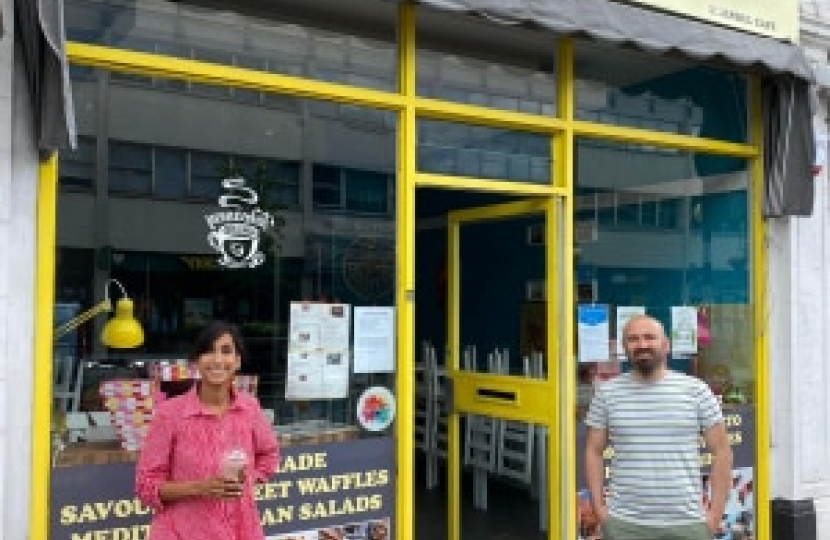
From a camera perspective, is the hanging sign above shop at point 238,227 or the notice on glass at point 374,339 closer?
the hanging sign above shop at point 238,227

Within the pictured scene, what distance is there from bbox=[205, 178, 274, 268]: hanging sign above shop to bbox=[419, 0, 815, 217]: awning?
1.28 meters

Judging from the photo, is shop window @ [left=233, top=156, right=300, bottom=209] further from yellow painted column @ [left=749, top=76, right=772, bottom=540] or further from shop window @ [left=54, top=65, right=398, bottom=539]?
yellow painted column @ [left=749, top=76, right=772, bottom=540]

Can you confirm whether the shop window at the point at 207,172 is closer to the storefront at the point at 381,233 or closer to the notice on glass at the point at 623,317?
the storefront at the point at 381,233

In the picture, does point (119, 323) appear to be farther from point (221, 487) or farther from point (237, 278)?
point (221, 487)

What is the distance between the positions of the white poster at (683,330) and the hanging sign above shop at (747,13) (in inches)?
73.3

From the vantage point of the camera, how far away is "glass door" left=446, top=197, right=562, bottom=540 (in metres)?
5.69

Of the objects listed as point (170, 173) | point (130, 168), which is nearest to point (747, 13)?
point (170, 173)

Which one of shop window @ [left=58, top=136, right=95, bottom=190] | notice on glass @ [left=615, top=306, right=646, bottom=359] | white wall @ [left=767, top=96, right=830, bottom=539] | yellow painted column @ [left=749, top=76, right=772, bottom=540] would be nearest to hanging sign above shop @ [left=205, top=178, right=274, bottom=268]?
shop window @ [left=58, top=136, right=95, bottom=190]

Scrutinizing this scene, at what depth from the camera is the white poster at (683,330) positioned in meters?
6.19

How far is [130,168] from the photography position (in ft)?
13.8

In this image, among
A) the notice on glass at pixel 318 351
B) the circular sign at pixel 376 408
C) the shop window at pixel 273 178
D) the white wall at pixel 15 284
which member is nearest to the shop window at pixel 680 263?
the circular sign at pixel 376 408

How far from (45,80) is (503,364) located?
11.2 ft

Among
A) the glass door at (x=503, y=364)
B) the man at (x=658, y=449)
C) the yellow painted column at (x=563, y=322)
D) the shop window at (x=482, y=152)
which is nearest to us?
the man at (x=658, y=449)

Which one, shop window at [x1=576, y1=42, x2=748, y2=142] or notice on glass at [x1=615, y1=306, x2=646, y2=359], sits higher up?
shop window at [x1=576, y1=42, x2=748, y2=142]
